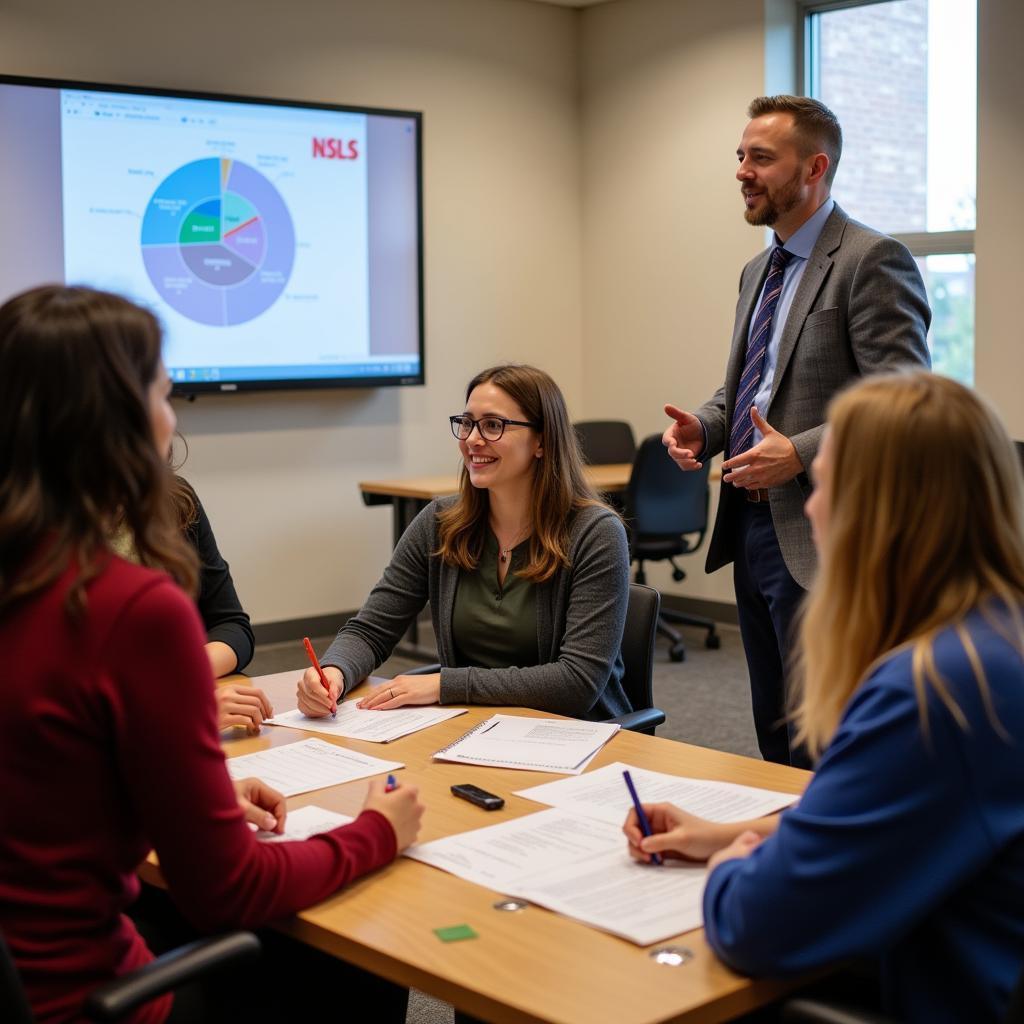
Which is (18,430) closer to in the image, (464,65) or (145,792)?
(145,792)

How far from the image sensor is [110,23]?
5246mm

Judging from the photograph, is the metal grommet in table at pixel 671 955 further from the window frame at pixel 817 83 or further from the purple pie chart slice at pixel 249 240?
the purple pie chart slice at pixel 249 240

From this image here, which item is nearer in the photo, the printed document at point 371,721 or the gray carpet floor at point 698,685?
the printed document at point 371,721

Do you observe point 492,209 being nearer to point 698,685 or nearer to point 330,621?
point 330,621

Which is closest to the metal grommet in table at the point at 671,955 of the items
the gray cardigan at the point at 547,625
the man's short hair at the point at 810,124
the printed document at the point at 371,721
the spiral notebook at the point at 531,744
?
the spiral notebook at the point at 531,744

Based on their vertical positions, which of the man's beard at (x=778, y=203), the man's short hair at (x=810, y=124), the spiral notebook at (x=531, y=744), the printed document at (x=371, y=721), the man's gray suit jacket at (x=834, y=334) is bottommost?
the printed document at (x=371, y=721)

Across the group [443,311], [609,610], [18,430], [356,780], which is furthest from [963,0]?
[18,430]

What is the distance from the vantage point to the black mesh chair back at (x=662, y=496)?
18.0 ft

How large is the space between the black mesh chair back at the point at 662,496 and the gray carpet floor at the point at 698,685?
1.88 ft

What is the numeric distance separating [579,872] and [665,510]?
4.21 metres

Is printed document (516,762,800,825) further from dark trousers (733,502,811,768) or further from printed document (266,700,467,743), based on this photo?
dark trousers (733,502,811,768)

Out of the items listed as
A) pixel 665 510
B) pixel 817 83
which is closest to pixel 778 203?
pixel 665 510

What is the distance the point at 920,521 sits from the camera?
1230 mm

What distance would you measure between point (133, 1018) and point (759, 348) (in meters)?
2.12
